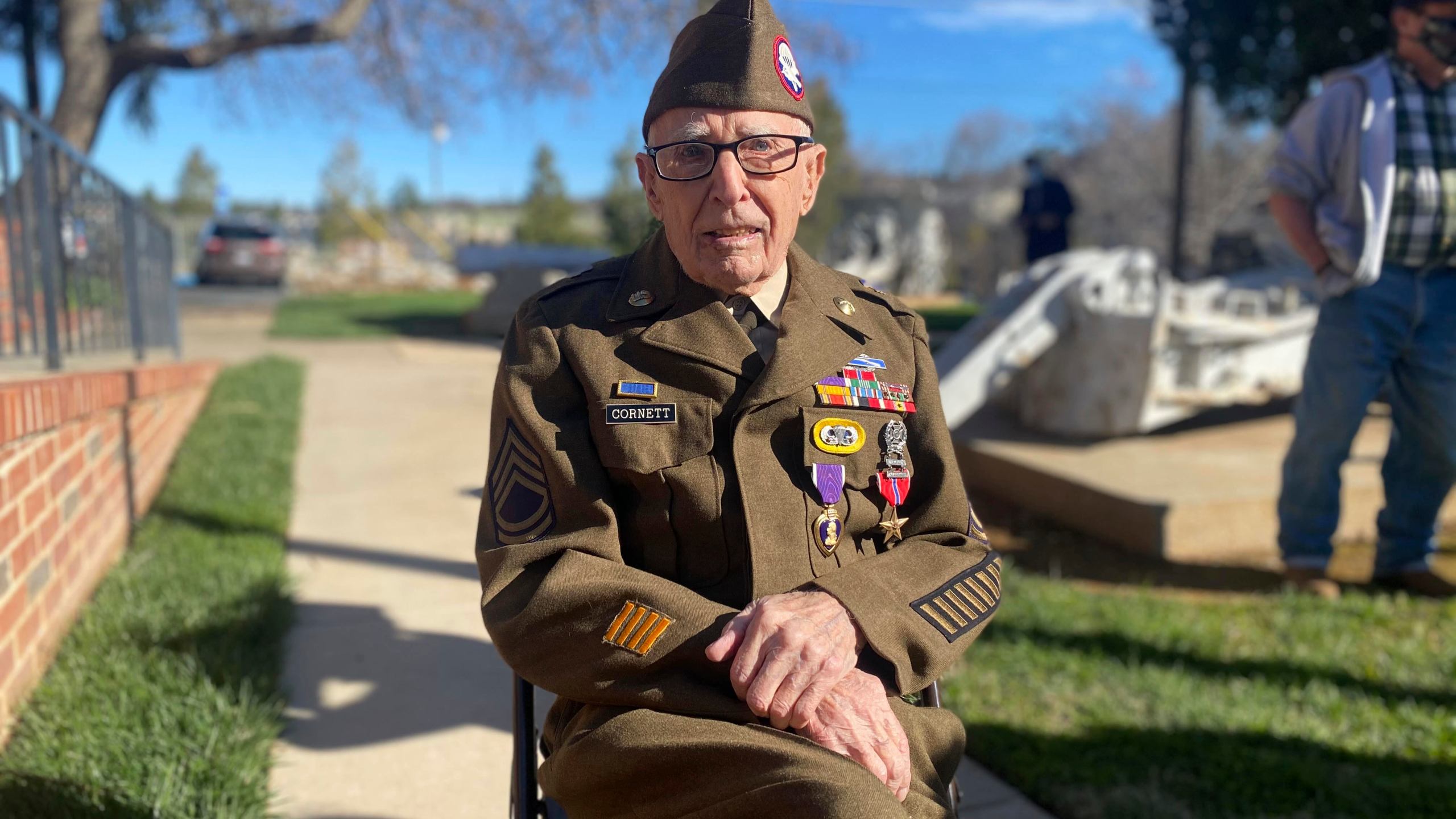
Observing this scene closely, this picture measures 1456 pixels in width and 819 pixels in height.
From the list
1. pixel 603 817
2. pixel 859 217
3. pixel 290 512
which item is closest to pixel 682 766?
pixel 603 817

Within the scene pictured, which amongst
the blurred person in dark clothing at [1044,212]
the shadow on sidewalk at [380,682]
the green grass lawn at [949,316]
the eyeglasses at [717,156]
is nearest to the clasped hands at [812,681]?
the eyeglasses at [717,156]

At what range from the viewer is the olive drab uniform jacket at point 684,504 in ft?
5.16

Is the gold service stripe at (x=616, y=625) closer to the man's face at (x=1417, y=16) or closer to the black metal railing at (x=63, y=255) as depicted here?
the black metal railing at (x=63, y=255)

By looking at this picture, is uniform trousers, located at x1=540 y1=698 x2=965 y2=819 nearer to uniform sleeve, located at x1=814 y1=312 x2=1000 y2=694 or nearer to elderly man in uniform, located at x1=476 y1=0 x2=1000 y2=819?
elderly man in uniform, located at x1=476 y1=0 x2=1000 y2=819

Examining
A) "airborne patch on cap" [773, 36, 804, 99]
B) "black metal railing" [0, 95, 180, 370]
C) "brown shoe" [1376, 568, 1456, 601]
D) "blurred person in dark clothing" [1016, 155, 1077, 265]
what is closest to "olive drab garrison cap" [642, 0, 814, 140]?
"airborne patch on cap" [773, 36, 804, 99]

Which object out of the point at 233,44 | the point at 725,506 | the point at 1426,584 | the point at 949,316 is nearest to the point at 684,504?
the point at 725,506

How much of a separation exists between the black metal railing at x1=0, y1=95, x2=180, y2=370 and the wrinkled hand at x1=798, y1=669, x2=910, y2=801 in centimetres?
290

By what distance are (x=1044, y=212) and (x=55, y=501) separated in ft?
29.8

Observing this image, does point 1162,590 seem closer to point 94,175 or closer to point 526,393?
point 526,393

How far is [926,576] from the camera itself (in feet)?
5.58

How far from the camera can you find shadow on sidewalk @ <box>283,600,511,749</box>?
291cm

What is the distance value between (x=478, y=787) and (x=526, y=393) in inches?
52.6

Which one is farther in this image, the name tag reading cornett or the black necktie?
the black necktie

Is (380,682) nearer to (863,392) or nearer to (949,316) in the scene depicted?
(863,392)
